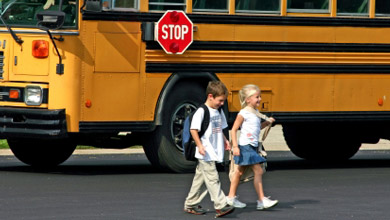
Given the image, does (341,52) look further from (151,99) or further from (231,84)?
(151,99)

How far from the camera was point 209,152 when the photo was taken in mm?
9859

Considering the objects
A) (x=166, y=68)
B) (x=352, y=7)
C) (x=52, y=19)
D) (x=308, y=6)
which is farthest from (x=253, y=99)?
(x=352, y=7)

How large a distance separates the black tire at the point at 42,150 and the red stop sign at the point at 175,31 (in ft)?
6.11

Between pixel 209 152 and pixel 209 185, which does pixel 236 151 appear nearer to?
pixel 209 152

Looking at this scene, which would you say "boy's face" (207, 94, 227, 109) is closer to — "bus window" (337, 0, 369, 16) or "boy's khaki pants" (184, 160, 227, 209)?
"boy's khaki pants" (184, 160, 227, 209)

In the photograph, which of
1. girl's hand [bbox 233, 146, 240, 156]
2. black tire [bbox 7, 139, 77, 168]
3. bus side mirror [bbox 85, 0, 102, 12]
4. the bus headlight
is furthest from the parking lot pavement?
girl's hand [bbox 233, 146, 240, 156]

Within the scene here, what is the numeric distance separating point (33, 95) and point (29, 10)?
37.7 inches

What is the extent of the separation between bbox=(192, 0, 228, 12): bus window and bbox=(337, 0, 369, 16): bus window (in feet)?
5.22

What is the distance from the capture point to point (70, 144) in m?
14.2

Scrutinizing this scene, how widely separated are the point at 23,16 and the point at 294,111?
11.5 ft

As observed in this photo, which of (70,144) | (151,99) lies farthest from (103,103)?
(70,144)

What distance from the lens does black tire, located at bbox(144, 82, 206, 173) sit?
13.3 m

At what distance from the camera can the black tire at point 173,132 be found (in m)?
13.3

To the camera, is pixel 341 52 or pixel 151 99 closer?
pixel 151 99
